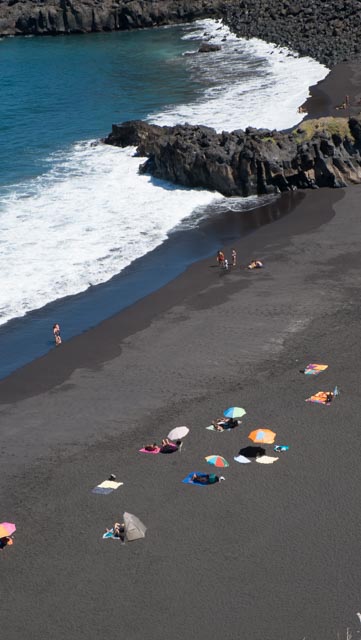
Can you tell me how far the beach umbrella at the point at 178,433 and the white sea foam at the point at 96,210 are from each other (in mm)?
14280

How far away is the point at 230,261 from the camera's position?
157 ft

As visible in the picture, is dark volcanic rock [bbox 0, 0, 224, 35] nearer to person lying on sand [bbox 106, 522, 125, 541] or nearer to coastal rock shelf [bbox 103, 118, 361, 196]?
coastal rock shelf [bbox 103, 118, 361, 196]

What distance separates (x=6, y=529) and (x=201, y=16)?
381 ft

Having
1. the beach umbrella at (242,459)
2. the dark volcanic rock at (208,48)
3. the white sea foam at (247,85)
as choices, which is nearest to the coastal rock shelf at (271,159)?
the white sea foam at (247,85)

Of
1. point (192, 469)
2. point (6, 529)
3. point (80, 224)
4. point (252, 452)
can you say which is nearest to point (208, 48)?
point (80, 224)

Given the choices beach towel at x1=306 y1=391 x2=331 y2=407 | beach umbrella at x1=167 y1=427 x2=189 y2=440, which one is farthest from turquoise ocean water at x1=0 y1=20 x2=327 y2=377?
beach towel at x1=306 y1=391 x2=331 y2=407

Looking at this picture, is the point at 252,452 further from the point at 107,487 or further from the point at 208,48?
the point at 208,48

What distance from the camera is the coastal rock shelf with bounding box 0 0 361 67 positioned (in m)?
105

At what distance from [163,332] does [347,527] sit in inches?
622

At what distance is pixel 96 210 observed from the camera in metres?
57.9

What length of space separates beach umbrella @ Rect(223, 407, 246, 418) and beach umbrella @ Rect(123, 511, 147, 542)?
253 inches

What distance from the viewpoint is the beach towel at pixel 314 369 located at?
3544cm

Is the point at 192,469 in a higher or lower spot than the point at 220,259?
lower

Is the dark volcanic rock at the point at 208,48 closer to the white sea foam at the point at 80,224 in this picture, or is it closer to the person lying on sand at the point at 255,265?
the white sea foam at the point at 80,224
